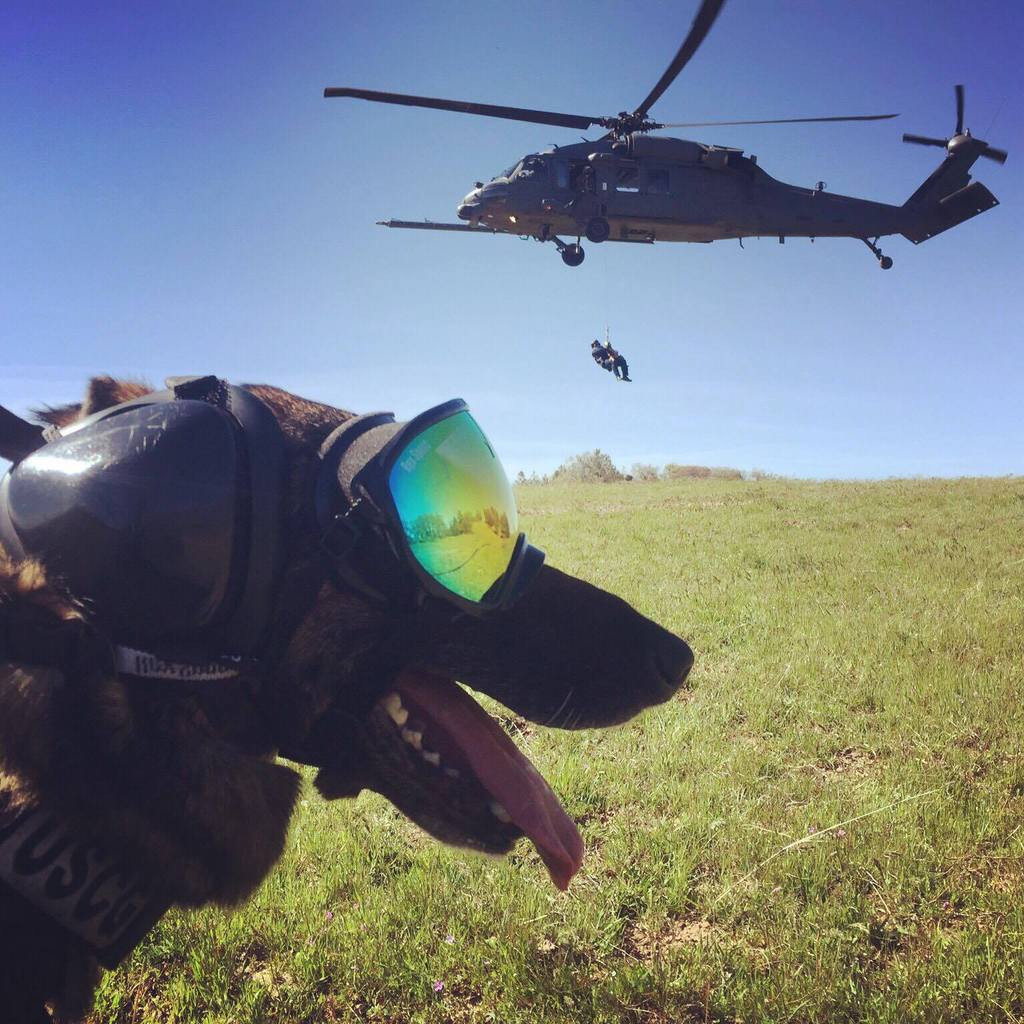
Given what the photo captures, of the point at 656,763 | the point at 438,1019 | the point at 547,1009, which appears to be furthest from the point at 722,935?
the point at 656,763

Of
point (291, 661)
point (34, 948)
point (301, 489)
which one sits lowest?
point (34, 948)

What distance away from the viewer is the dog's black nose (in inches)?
70.4

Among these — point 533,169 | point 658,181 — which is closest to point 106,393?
point 533,169

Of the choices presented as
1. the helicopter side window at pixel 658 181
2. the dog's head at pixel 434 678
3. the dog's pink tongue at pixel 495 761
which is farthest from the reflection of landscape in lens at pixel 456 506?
the helicopter side window at pixel 658 181

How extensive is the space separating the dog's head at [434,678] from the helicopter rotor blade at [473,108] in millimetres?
10441

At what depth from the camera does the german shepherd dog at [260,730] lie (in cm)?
109

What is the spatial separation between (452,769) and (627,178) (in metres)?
16.3

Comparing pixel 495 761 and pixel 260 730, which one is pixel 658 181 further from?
pixel 260 730

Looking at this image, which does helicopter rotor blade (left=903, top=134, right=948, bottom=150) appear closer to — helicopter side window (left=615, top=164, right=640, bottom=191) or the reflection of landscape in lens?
helicopter side window (left=615, top=164, right=640, bottom=191)

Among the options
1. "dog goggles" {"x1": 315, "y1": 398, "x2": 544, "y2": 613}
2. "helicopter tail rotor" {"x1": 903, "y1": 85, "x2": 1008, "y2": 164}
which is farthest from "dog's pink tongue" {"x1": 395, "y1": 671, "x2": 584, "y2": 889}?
"helicopter tail rotor" {"x1": 903, "y1": 85, "x2": 1008, "y2": 164}

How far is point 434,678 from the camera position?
1.66 meters

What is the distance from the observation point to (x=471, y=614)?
5.12ft

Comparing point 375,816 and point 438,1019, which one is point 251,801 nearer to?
point 438,1019

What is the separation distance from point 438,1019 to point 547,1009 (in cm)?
33
